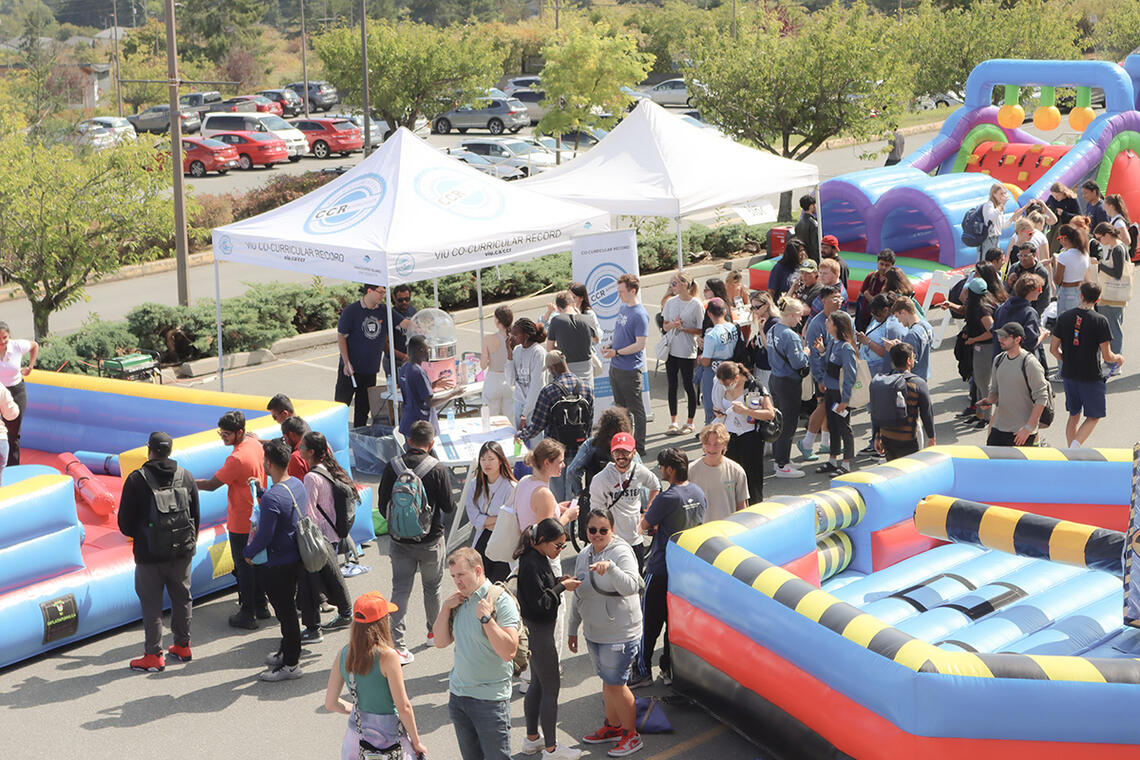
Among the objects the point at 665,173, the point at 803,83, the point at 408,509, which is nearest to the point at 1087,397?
the point at 665,173

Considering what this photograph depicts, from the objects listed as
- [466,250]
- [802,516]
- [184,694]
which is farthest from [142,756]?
[466,250]

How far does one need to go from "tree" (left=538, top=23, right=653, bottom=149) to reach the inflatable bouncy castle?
10.4 meters

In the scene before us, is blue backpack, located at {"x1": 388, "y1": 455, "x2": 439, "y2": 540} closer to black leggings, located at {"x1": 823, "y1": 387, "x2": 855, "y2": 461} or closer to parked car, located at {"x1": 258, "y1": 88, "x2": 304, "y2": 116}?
black leggings, located at {"x1": 823, "y1": 387, "x2": 855, "y2": 461}

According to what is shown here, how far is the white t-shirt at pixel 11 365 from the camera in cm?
1120

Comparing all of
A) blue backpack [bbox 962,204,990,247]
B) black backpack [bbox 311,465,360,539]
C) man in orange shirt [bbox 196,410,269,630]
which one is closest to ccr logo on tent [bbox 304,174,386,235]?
man in orange shirt [bbox 196,410,269,630]

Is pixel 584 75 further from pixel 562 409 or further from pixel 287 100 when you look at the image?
pixel 287 100

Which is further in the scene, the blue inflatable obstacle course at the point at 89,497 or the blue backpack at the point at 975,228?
the blue backpack at the point at 975,228

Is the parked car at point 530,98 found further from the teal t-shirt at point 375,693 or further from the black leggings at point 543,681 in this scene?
the teal t-shirt at point 375,693

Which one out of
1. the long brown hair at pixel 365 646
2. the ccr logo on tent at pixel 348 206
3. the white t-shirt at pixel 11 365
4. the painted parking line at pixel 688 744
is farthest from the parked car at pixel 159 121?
the long brown hair at pixel 365 646

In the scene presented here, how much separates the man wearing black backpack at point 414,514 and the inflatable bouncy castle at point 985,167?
36.9 ft

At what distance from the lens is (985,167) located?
67.5 ft

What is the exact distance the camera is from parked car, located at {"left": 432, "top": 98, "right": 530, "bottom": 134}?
4394 cm

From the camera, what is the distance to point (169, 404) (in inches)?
423

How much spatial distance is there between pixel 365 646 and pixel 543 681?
1.31m
